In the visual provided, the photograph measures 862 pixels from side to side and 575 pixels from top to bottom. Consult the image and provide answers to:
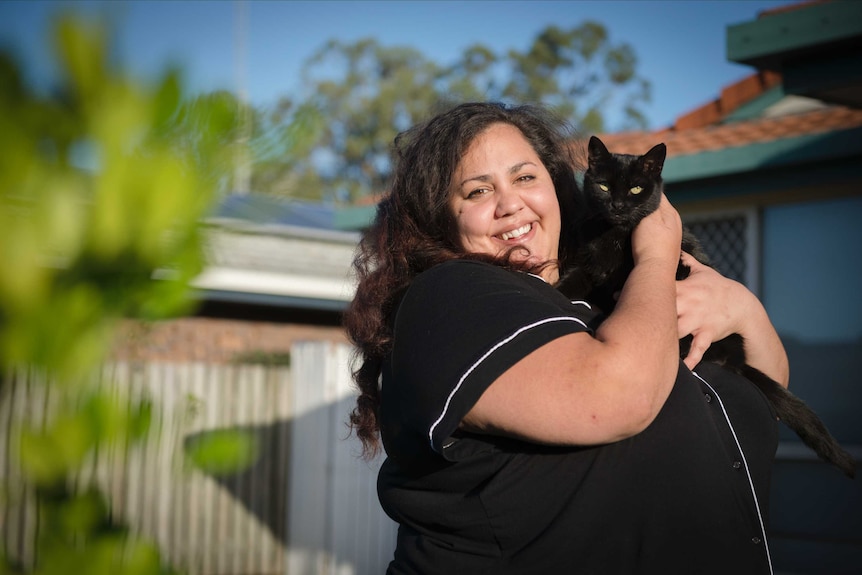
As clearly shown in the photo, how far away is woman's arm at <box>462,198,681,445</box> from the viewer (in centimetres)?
167

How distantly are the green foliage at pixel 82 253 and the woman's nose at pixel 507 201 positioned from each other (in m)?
1.25

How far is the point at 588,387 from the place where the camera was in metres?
1.67

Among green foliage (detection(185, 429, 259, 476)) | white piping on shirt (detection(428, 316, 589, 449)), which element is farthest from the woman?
green foliage (detection(185, 429, 259, 476))

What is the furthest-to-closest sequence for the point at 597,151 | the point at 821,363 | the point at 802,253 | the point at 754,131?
1. the point at 754,131
2. the point at 802,253
3. the point at 821,363
4. the point at 597,151

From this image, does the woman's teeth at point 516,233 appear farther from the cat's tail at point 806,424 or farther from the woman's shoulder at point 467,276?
the cat's tail at point 806,424

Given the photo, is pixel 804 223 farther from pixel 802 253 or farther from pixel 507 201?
pixel 507 201

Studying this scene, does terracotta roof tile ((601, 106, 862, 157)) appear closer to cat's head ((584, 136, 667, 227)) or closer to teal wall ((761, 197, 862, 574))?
teal wall ((761, 197, 862, 574))

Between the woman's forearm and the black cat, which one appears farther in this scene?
the black cat

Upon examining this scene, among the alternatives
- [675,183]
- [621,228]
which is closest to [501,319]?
[621,228]

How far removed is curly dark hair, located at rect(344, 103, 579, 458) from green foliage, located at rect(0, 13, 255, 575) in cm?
112

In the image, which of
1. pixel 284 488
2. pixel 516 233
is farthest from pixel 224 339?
pixel 516 233

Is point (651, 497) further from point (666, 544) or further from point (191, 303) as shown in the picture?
point (191, 303)

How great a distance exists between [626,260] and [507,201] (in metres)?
0.73

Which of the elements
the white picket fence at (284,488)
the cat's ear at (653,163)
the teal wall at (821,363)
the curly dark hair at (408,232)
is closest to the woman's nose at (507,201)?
the curly dark hair at (408,232)
